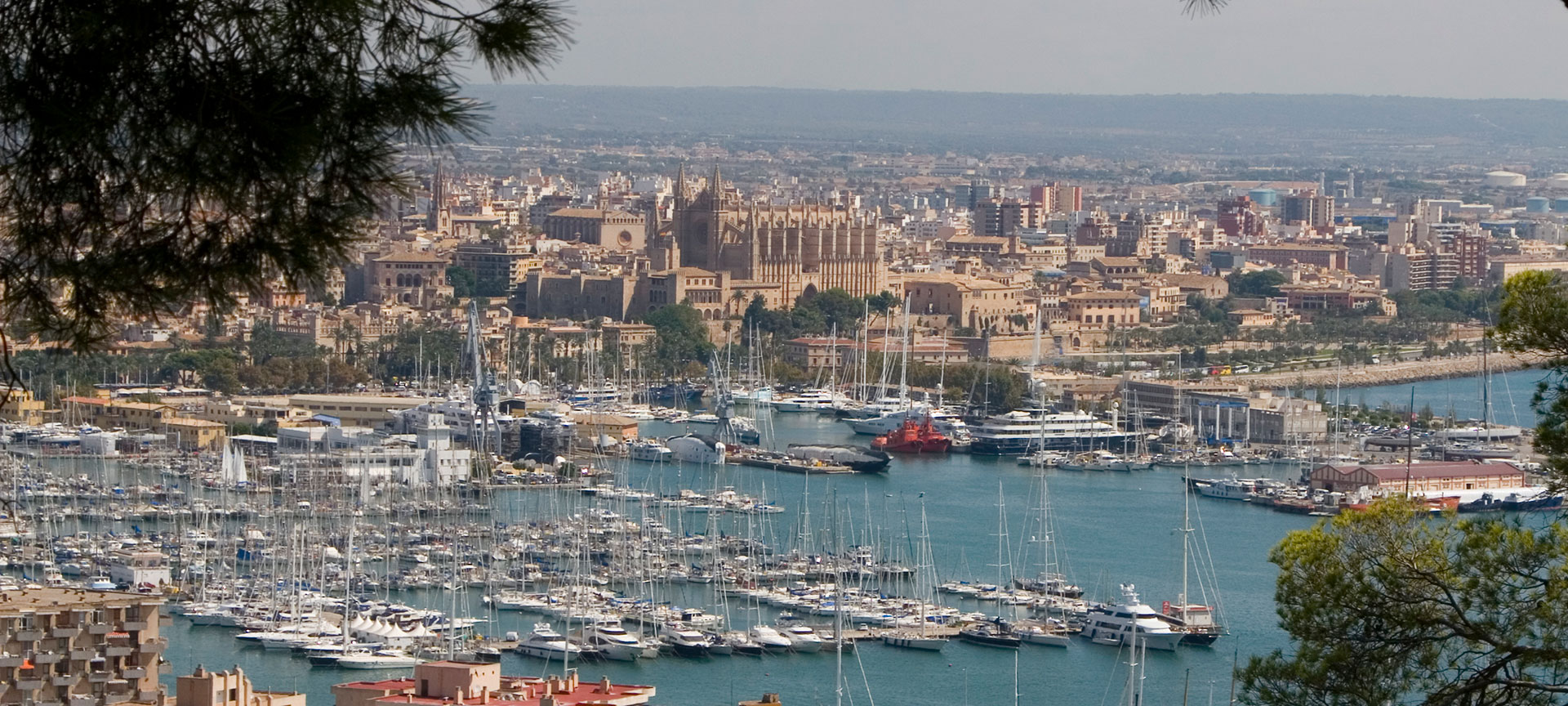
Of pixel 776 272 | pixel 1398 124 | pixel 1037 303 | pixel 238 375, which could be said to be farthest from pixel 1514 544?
pixel 1398 124

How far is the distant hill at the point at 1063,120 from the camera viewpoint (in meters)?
98.4

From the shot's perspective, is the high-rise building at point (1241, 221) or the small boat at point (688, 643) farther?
the high-rise building at point (1241, 221)

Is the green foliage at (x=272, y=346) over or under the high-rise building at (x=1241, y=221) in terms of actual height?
under

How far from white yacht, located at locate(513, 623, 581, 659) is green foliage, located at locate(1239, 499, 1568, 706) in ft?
25.7

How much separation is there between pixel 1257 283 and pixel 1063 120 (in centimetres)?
8471

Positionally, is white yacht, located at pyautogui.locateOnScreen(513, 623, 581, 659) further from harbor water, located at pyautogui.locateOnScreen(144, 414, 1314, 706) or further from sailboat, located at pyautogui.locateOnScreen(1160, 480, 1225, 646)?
sailboat, located at pyautogui.locateOnScreen(1160, 480, 1225, 646)

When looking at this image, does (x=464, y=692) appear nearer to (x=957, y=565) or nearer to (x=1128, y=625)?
(x=1128, y=625)

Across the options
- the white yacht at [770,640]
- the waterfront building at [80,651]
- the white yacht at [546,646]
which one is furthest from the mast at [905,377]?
the waterfront building at [80,651]

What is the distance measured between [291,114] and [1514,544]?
1.67 metres

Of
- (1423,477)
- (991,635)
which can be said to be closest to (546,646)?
(991,635)

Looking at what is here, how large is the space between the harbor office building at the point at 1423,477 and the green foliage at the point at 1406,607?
548 inches

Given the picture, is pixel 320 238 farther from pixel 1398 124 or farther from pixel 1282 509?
pixel 1398 124

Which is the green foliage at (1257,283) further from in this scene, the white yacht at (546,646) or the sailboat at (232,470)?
the white yacht at (546,646)

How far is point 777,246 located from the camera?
31812 mm
